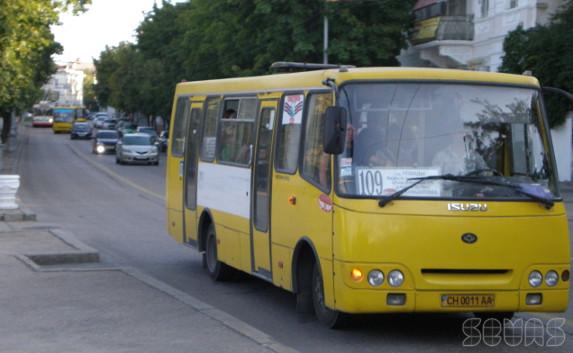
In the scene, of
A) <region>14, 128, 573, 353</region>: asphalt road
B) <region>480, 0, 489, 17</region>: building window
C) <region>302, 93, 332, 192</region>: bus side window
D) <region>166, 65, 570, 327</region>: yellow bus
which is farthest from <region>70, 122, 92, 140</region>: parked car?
<region>302, 93, 332, 192</region>: bus side window

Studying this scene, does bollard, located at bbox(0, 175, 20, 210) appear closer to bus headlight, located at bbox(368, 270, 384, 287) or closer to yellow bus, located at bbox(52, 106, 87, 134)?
bus headlight, located at bbox(368, 270, 384, 287)

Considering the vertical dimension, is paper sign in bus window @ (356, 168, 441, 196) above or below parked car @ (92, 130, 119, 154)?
above

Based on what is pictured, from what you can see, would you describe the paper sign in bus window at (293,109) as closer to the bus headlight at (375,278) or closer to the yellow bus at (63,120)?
the bus headlight at (375,278)

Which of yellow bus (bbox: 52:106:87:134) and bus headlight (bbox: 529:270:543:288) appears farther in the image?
yellow bus (bbox: 52:106:87:134)

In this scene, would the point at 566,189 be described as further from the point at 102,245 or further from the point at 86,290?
the point at 86,290

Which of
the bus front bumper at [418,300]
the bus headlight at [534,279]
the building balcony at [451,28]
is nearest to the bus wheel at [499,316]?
the bus headlight at [534,279]

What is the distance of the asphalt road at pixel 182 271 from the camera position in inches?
413

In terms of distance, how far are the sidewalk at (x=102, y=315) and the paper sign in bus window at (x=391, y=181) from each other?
1570 millimetres

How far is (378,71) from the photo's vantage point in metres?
10.5

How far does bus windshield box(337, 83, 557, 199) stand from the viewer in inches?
398

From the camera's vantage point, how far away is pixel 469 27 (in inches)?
1849

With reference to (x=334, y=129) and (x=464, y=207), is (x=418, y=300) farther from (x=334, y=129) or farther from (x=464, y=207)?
(x=334, y=129)

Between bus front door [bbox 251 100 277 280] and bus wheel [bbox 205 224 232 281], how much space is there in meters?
1.82

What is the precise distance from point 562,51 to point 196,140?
27.4 m
